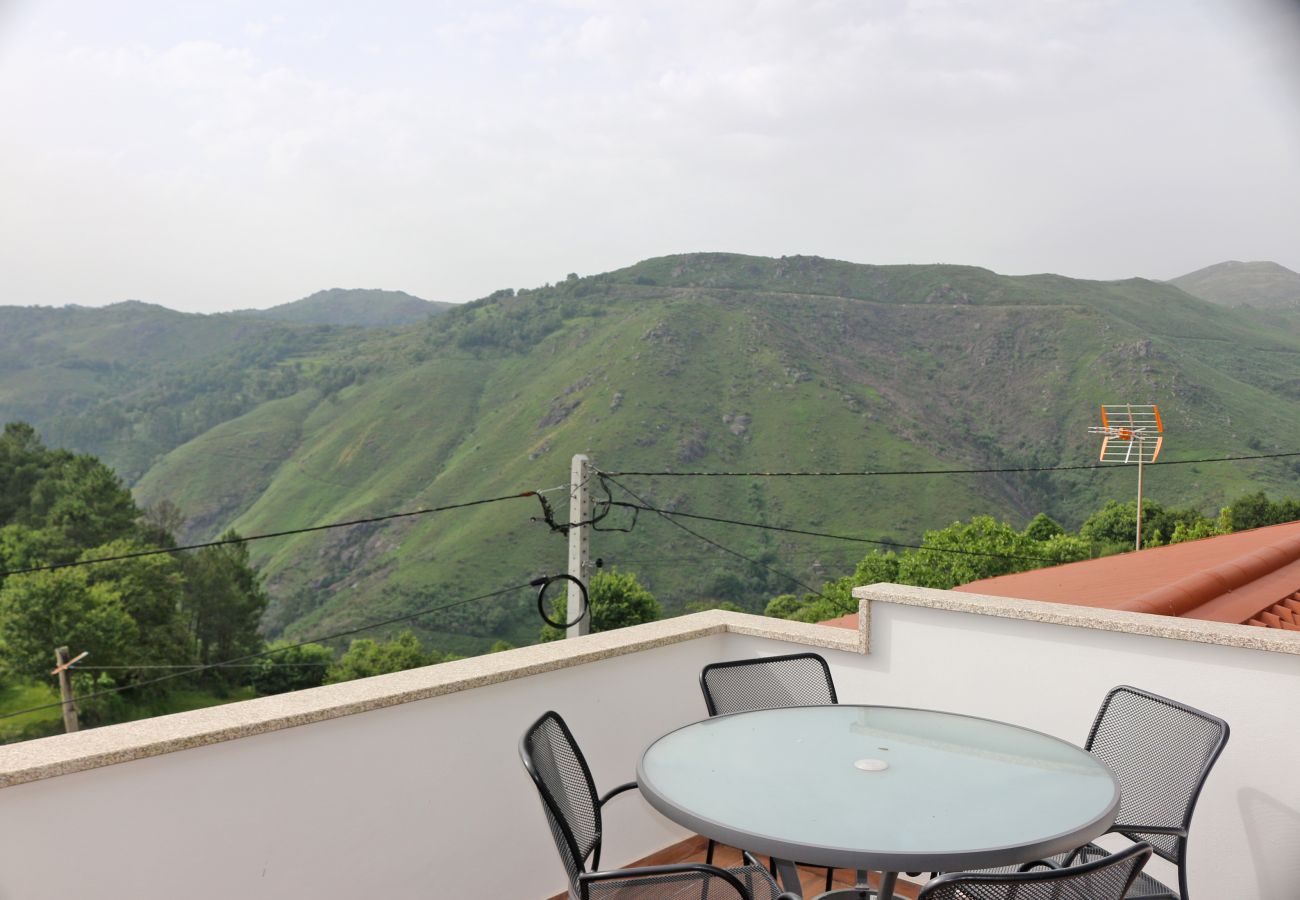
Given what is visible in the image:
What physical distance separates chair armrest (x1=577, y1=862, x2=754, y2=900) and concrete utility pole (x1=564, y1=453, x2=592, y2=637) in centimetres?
891

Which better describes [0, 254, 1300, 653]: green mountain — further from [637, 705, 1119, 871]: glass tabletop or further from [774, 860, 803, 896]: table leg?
[774, 860, 803, 896]: table leg

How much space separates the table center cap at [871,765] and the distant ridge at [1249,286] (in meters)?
64.8

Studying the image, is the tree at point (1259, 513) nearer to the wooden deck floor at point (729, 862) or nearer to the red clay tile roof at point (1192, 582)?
the red clay tile roof at point (1192, 582)

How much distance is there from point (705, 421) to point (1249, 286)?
36256 mm

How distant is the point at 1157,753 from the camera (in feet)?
7.61

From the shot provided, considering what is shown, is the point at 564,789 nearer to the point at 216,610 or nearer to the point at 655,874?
the point at 655,874

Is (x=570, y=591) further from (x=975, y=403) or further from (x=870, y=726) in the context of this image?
(x=975, y=403)

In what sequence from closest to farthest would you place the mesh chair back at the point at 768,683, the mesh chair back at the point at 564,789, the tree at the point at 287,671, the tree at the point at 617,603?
the mesh chair back at the point at 564,789 < the mesh chair back at the point at 768,683 < the tree at the point at 617,603 < the tree at the point at 287,671

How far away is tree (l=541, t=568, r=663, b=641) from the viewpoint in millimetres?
35781

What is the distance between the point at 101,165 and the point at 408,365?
23.1 metres

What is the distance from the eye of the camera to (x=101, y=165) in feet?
203

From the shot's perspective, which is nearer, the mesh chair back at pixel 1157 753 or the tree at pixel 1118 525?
the mesh chair back at pixel 1157 753

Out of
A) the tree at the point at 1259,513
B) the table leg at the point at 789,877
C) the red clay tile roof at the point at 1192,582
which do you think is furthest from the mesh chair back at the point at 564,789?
the tree at the point at 1259,513

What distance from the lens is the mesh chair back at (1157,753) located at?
2158 millimetres
